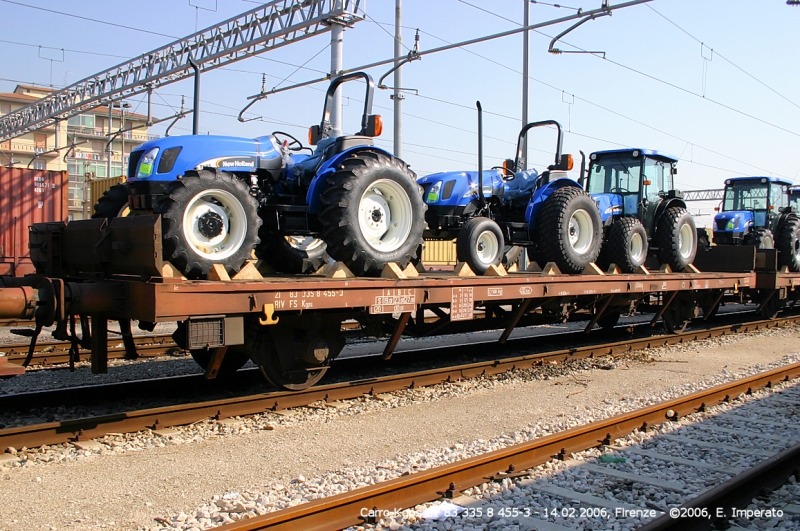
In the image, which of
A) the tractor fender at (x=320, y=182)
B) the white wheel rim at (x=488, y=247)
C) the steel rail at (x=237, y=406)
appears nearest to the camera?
the steel rail at (x=237, y=406)

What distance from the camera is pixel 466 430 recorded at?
621 cm

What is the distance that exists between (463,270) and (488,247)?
2.14 feet

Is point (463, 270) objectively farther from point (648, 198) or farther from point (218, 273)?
point (648, 198)

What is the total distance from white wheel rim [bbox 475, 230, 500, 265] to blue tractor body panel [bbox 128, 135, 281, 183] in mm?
3024

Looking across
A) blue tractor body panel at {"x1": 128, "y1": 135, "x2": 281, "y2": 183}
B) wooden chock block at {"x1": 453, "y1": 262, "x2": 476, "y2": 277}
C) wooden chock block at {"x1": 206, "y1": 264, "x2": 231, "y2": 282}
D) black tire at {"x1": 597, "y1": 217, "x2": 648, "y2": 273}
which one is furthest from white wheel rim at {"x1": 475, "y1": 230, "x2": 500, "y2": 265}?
wooden chock block at {"x1": 206, "y1": 264, "x2": 231, "y2": 282}

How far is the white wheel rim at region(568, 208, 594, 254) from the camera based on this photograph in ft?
32.2

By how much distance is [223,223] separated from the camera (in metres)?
6.11

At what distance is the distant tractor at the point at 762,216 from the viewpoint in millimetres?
16188

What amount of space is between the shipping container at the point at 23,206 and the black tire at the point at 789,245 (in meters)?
15.9

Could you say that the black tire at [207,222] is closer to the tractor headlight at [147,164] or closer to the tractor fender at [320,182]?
the tractor headlight at [147,164]

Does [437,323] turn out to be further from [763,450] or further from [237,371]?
[763,450]

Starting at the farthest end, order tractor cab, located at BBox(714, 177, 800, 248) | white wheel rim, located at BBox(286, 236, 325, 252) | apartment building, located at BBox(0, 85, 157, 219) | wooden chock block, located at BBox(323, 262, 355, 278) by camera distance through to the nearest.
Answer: apartment building, located at BBox(0, 85, 157, 219)
tractor cab, located at BBox(714, 177, 800, 248)
white wheel rim, located at BBox(286, 236, 325, 252)
wooden chock block, located at BBox(323, 262, 355, 278)

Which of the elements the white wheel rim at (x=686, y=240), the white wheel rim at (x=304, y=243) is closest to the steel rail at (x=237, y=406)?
the white wheel rim at (x=304, y=243)

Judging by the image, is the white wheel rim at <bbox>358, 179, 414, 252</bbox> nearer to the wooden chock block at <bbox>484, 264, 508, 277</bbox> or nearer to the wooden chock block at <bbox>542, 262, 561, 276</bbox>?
the wooden chock block at <bbox>484, 264, 508, 277</bbox>
